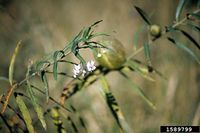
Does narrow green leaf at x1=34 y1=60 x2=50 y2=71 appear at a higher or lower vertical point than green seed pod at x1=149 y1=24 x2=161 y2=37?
lower

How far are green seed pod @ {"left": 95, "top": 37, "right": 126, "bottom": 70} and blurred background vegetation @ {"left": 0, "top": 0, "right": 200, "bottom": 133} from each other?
392 mm

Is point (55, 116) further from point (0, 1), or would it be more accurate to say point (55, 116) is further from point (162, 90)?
point (0, 1)

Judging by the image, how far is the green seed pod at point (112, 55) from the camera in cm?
66

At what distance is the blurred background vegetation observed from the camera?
1330 millimetres

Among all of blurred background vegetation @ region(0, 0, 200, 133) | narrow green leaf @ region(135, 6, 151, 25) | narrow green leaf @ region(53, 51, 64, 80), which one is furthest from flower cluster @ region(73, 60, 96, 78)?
blurred background vegetation @ region(0, 0, 200, 133)

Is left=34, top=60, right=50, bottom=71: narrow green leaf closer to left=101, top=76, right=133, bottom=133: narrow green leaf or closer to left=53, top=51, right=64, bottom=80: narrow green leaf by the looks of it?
left=53, top=51, right=64, bottom=80: narrow green leaf

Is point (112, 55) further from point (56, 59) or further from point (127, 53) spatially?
point (127, 53)

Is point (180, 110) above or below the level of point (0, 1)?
below

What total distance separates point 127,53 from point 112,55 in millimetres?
946

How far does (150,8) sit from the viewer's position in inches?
75.2

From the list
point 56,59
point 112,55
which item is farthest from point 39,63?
point 112,55

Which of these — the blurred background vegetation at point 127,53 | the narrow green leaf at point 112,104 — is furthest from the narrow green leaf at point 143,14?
the blurred background vegetation at point 127,53

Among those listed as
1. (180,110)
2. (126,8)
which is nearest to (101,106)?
(180,110)

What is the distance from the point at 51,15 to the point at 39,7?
9 cm
